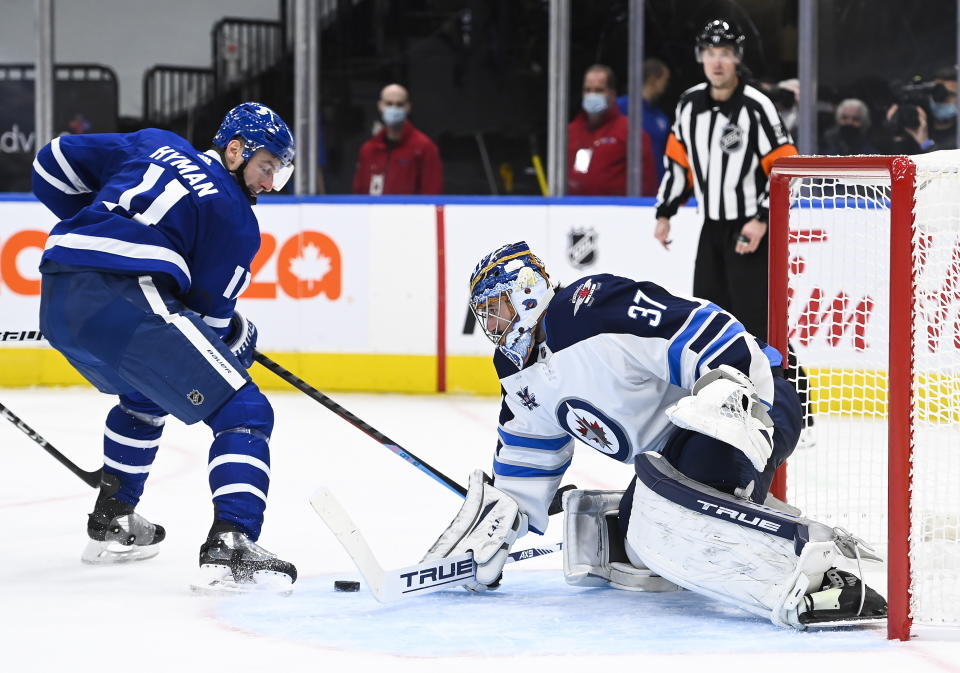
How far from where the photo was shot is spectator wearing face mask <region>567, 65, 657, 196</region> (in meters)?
5.97

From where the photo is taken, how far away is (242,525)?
2617 mm

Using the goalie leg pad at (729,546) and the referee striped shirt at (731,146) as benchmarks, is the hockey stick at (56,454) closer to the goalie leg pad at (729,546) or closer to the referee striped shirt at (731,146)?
the goalie leg pad at (729,546)

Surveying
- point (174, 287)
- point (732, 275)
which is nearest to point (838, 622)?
point (174, 287)

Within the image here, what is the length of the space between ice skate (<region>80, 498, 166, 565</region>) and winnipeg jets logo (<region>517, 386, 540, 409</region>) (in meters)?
0.95

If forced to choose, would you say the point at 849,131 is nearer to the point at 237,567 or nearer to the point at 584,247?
the point at 584,247

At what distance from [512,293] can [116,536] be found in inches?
43.7

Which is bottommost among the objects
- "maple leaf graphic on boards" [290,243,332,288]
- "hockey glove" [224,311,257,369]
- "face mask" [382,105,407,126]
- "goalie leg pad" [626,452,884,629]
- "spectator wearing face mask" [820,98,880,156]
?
"goalie leg pad" [626,452,884,629]

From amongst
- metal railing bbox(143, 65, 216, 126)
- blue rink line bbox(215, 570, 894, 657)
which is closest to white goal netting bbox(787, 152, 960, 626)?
blue rink line bbox(215, 570, 894, 657)

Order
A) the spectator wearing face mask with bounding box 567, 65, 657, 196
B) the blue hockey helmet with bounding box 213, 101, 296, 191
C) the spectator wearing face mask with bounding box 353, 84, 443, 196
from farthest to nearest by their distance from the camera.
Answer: the spectator wearing face mask with bounding box 353, 84, 443, 196
the spectator wearing face mask with bounding box 567, 65, 657, 196
the blue hockey helmet with bounding box 213, 101, 296, 191

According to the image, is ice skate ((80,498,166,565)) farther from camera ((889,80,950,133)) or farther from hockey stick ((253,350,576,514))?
camera ((889,80,950,133))

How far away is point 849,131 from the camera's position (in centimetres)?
571

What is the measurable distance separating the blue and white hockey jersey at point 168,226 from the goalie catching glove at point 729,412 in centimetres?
105

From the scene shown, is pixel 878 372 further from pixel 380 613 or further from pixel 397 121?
pixel 397 121


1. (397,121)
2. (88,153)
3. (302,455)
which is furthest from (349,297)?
(88,153)
